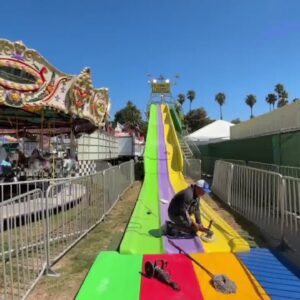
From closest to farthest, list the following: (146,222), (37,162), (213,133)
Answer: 1. (146,222)
2. (37,162)
3. (213,133)

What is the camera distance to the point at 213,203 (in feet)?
43.1

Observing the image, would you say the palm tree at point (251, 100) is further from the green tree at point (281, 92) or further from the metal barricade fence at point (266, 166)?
the metal barricade fence at point (266, 166)

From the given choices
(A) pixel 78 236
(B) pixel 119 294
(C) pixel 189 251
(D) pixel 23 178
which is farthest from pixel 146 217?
(D) pixel 23 178

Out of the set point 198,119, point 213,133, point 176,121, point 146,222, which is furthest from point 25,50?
point 198,119

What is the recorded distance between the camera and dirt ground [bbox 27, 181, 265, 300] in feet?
18.2

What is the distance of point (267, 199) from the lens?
346 inches

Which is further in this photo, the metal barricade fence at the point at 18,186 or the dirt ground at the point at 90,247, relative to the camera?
the metal barricade fence at the point at 18,186

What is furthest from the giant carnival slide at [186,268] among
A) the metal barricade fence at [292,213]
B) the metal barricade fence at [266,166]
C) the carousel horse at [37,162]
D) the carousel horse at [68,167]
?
the carousel horse at [68,167]

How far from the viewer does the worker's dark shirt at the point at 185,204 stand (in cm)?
770

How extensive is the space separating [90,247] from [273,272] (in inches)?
140

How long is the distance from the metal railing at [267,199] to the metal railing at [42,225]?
372 cm

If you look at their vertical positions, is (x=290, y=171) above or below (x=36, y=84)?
below

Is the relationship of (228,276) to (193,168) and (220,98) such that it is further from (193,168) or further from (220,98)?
(220,98)

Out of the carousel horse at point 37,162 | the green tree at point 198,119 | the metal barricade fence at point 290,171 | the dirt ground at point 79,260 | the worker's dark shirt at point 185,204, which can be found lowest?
the dirt ground at point 79,260
